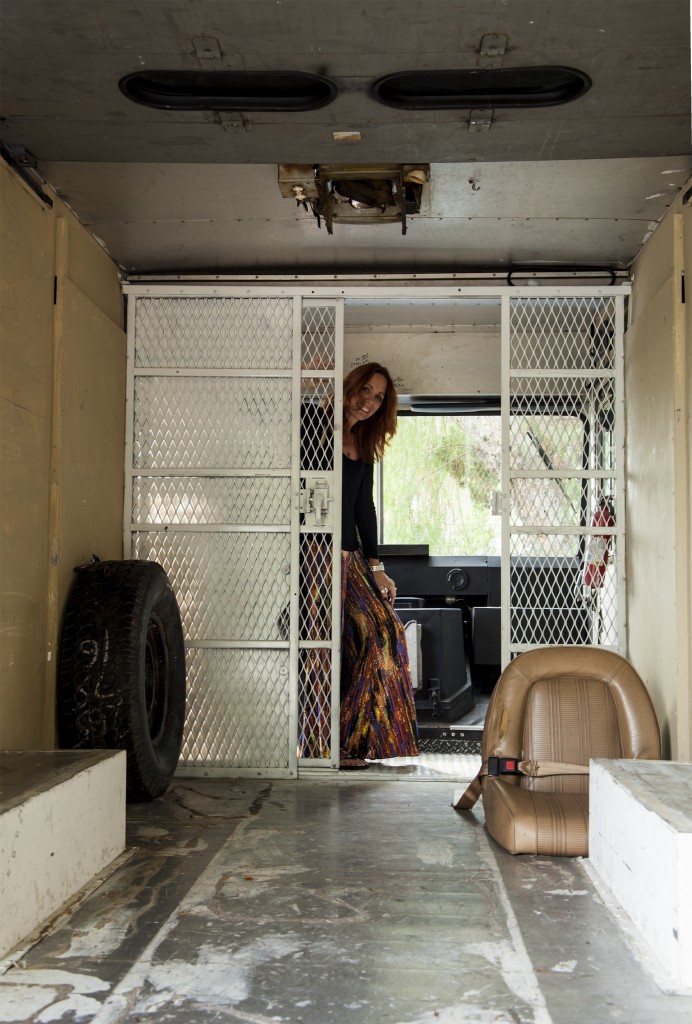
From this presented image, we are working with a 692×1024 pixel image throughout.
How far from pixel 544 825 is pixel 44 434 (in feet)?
7.82

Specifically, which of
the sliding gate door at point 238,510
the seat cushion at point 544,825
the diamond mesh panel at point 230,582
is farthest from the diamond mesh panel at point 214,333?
the seat cushion at point 544,825

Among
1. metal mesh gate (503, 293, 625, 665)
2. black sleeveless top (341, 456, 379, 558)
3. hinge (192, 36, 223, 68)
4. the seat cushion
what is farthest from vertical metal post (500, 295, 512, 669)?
hinge (192, 36, 223, 68)

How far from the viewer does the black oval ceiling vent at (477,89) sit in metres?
3.08

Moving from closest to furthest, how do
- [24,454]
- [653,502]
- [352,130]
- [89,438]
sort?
1. [352,130]
2. [24,454]
3. [653,502]
4. [89,438]

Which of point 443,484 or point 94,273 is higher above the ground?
point 94,273

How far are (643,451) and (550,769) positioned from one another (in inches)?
65.8

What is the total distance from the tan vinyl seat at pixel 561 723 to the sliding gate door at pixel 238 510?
139 centimetres

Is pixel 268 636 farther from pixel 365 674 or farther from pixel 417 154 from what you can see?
pixel 417 154

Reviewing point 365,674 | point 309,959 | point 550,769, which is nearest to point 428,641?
point 365,674

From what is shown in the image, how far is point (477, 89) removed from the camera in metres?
3.17

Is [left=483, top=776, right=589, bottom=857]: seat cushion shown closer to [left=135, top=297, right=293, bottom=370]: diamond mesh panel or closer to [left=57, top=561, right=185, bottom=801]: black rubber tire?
[left=57, top=561, right=185, bottom=801]: black rubber tire

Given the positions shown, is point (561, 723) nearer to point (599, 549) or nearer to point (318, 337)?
point (599, 549)

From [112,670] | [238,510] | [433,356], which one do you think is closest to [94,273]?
[238,510]

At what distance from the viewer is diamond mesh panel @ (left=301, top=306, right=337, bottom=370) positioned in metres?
5.13
